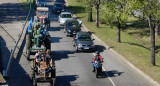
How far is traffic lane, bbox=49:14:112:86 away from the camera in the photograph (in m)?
22.5

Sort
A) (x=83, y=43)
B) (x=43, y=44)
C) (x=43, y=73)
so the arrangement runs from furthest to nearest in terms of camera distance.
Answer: (x=83, y=43), (x=43, y=44), (x=43, y=73)

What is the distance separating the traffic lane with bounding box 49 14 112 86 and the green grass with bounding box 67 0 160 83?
3575 mm

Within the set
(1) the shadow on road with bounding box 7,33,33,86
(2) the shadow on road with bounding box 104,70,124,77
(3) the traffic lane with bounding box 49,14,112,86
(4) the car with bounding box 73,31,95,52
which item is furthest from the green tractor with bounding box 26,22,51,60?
(2) the shadow on road with bounding box 104,70,124,77

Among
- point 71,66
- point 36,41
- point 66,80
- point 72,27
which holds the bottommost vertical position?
point 66,80

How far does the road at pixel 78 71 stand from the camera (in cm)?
2233

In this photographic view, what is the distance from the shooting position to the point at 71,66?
85.5 ft

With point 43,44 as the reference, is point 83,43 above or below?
below

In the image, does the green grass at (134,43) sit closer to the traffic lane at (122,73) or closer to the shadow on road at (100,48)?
the traffic lane at (122,73)

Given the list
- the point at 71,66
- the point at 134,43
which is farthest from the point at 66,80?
the point at 134,43

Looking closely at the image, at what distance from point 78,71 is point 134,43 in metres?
12.6

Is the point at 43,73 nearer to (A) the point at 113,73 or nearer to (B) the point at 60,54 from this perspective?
(A) the point at 113,73

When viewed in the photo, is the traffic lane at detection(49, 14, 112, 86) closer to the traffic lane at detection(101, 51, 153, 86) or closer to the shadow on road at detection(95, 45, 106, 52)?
the traffic lane at detection(101, 51, 153, 86)

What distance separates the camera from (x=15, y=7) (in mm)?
58969

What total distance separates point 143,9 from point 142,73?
5.17m
